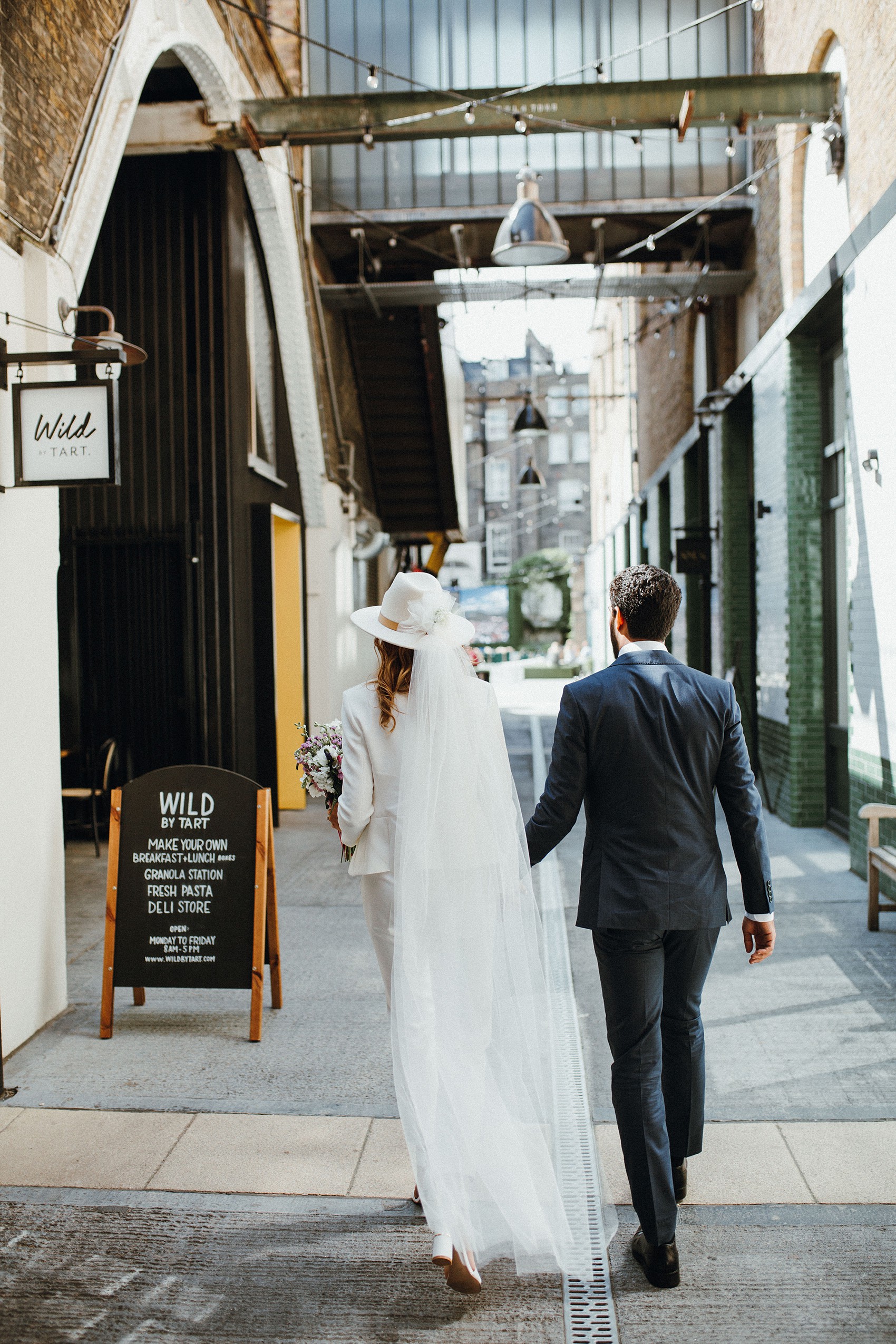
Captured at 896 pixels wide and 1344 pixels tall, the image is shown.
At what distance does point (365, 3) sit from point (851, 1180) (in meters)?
13.1

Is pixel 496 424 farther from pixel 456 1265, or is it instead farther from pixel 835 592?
pixel 456 1265

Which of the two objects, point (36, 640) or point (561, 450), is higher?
point (561, 450)

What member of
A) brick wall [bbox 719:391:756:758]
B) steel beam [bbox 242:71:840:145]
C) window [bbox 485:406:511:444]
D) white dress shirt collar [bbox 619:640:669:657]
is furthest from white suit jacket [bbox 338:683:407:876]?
window [bbox 485:406:511:444]

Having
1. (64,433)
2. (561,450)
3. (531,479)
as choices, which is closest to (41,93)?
(64,433)

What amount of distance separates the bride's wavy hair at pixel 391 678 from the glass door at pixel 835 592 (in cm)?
653

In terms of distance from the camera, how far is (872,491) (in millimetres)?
7121

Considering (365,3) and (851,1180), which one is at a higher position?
(365,3)

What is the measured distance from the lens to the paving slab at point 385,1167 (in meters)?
3.50

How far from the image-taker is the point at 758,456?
11.0m

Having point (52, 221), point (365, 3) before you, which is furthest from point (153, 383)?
point (365, 3)

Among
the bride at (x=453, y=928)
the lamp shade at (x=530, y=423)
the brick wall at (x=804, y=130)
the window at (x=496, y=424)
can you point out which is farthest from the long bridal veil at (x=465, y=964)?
the window at (x=496, y=424)

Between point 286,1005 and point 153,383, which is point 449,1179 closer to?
point 286,1005

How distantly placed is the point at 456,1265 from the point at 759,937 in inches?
48.7

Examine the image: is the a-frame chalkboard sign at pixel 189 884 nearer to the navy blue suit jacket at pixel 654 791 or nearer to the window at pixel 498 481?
the navy blue suit jacket at pixel 654 791
